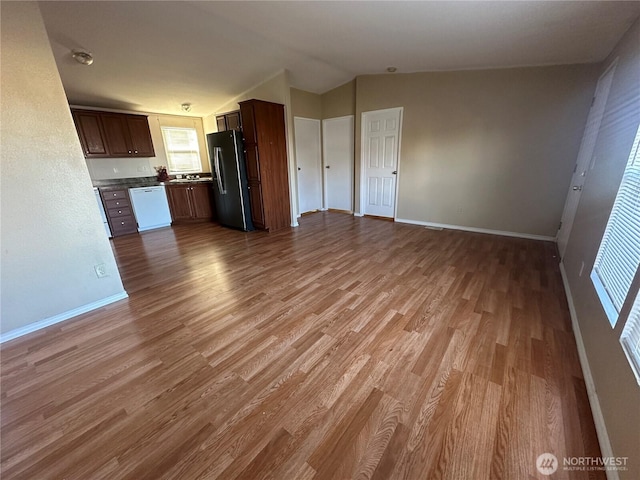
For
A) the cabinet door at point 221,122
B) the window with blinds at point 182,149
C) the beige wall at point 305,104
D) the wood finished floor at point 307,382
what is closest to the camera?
the wood finished floor at point 307,382

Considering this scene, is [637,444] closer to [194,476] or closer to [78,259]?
[194,476]

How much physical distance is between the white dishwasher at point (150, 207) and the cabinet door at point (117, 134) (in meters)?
0.78

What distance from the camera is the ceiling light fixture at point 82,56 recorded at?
3.00 meters

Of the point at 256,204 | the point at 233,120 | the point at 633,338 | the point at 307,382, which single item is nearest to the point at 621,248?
the point at 633,338

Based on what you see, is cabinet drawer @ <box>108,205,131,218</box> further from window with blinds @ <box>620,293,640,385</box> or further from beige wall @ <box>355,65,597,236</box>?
window with blinds @ <box>620,293,640,385</box>

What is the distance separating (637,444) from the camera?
93cm

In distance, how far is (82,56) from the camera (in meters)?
3.03

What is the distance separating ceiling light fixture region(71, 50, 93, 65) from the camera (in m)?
3.00

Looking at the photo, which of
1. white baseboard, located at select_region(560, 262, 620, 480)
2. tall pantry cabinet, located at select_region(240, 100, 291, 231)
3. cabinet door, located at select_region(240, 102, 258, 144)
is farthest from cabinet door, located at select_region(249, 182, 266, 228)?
white baseboard, located at select_region(560, 262, 620, 480)

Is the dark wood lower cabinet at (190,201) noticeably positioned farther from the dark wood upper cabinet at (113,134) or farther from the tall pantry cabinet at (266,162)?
the tall pantry cabinet at (266,162)

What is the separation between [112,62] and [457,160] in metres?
5.14

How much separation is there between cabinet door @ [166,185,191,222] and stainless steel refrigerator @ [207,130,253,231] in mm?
792

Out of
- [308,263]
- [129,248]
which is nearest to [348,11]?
[308,263]

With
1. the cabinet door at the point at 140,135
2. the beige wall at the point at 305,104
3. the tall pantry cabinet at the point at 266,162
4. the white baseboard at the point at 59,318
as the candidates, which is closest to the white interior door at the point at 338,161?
the beige wall at the point at 305,104
